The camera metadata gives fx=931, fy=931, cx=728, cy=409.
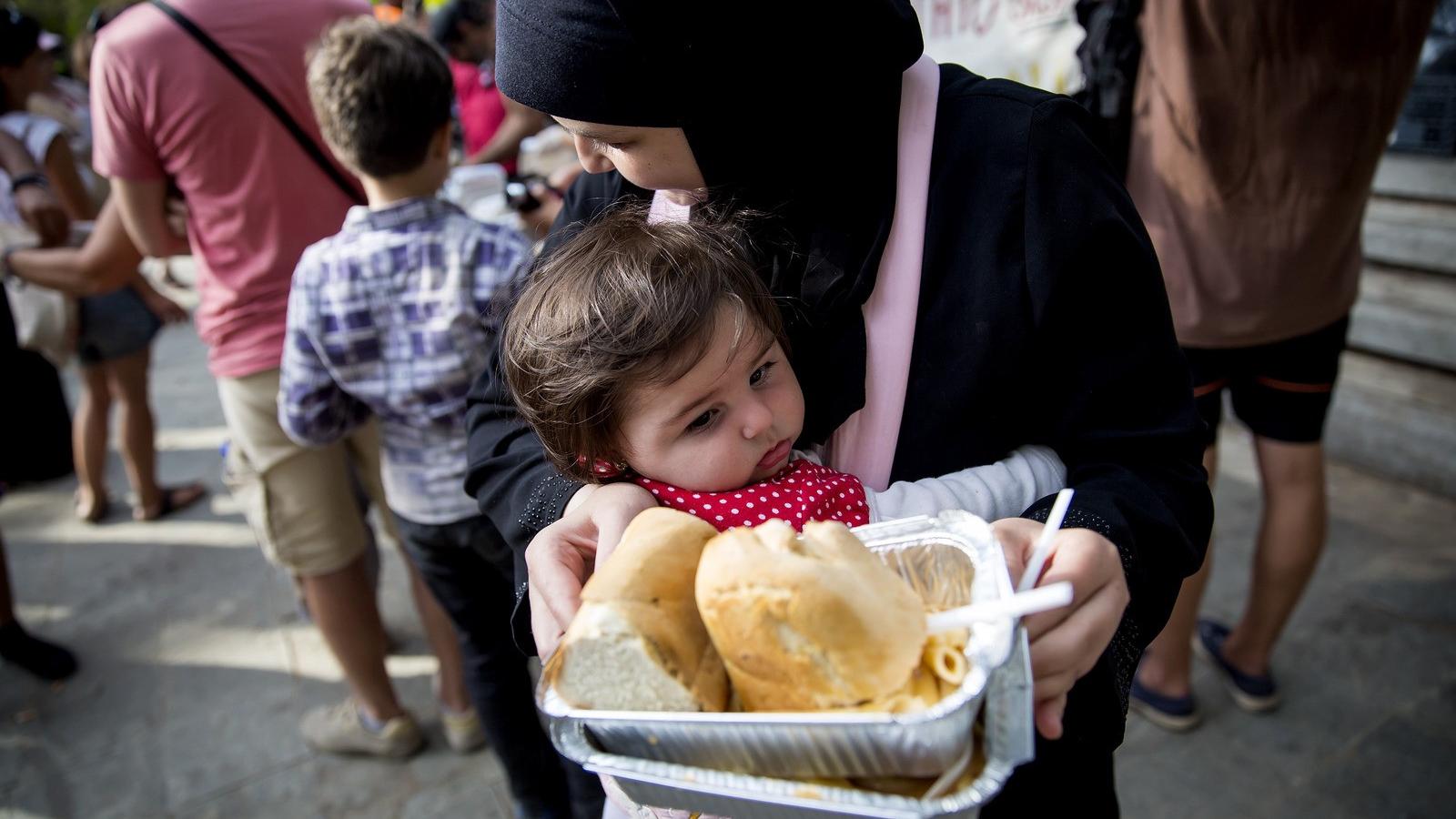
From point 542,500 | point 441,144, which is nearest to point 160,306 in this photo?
point 441,144

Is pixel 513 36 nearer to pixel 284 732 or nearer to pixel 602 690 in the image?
pixel 602 690

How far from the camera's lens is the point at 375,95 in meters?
2.24

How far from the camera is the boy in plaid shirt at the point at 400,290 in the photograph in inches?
88.8

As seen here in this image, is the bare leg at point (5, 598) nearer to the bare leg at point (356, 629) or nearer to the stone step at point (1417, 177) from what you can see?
the bare leg at point (356, 629)

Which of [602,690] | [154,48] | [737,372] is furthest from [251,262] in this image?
[602,690]

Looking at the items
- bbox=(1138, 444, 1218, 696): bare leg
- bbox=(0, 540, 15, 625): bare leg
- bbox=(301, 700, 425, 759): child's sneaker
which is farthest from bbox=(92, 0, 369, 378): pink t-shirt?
bbox=(1138, 444, 1218, 696): bare leg

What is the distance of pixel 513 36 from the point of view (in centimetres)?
125

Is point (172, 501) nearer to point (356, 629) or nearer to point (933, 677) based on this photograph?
point (356, 629)

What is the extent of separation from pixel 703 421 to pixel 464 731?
2.25 metres

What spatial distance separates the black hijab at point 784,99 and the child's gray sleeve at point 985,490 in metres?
0.14

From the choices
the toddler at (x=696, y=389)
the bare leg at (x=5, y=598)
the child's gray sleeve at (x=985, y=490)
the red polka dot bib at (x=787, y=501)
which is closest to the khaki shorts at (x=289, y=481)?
the bare leg at (x=5, y=598)

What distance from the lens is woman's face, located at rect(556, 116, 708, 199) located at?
1251 millimetres

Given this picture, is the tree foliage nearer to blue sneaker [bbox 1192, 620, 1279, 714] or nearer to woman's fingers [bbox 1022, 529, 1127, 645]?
blue sneaker [bbox 1192, 620, 1279, 714]

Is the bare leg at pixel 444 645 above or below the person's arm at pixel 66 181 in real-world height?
below
